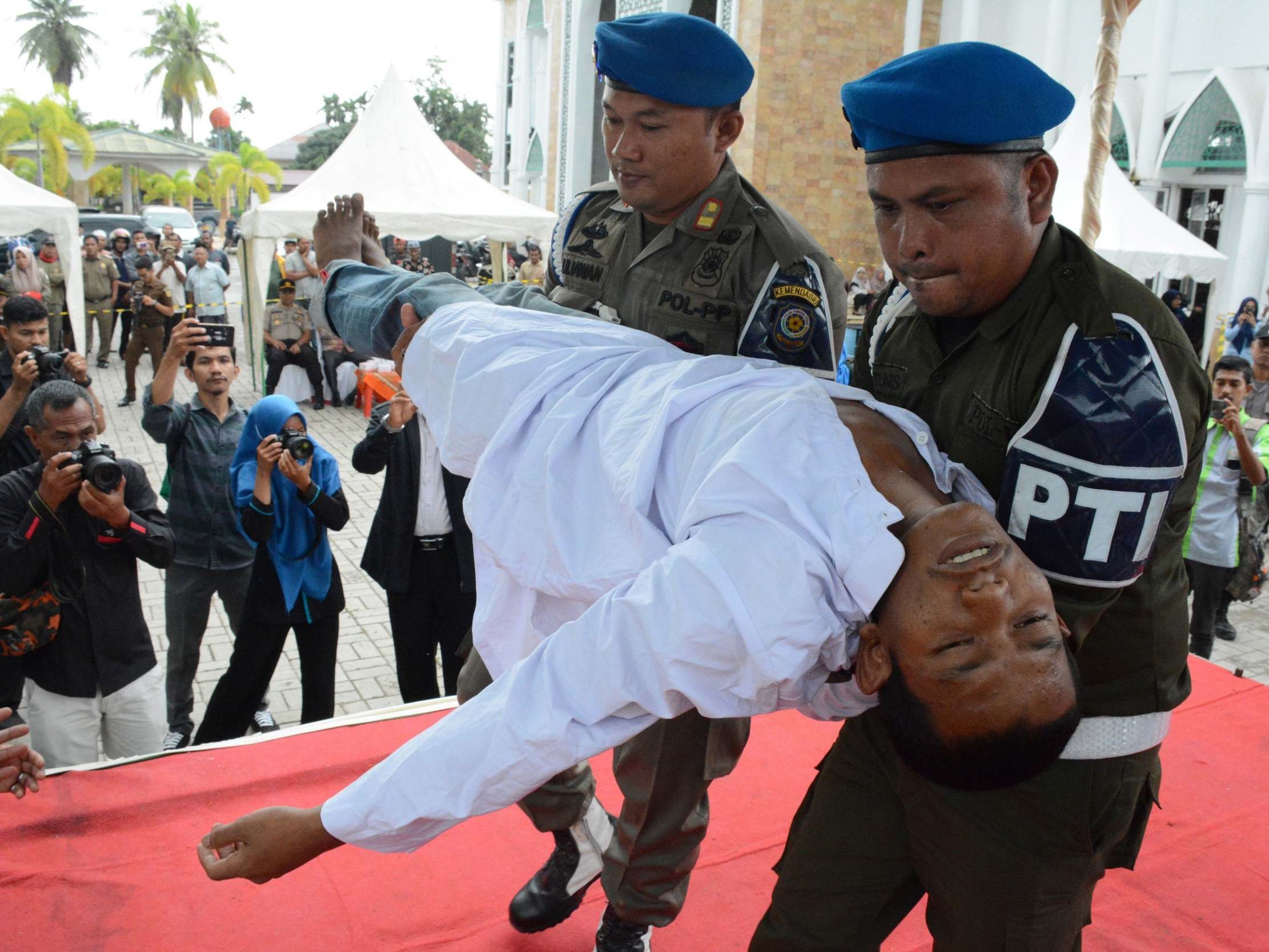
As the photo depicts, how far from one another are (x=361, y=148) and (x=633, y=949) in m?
8.56

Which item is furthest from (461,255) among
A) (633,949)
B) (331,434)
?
(633,949)

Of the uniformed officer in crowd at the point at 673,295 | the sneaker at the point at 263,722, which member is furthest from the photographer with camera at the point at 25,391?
the uniformed officer in crowd at the point at 673,295

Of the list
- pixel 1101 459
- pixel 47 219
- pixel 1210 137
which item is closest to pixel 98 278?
pixel 47 219

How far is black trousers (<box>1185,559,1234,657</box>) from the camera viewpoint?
16.4 ft

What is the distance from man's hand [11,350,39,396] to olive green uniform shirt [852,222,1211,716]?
12.2 feet

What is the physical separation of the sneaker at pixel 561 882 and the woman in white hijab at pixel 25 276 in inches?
392

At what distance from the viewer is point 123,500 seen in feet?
10.9

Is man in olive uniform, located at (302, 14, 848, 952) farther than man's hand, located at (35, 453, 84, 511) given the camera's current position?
No

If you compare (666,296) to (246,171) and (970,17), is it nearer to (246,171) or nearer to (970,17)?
(970,17)

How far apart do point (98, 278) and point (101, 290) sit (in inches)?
7.5

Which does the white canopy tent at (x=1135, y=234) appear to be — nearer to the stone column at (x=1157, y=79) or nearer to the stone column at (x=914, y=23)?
the stone column at (x=1157, y=79)

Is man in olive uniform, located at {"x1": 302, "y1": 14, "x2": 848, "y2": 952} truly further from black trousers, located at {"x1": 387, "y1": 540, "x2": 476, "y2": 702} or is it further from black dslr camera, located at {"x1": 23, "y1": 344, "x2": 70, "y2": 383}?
black dslr camera, located at {"x1": 23, "y1": 344, "x2": 70, "y2": 383}

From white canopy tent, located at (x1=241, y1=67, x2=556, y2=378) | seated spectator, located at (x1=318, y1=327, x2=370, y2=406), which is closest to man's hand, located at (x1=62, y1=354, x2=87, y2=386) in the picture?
white canopy tent, located at (x1=241, y1=67, x2=556, y2=378)

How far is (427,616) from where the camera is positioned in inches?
154
